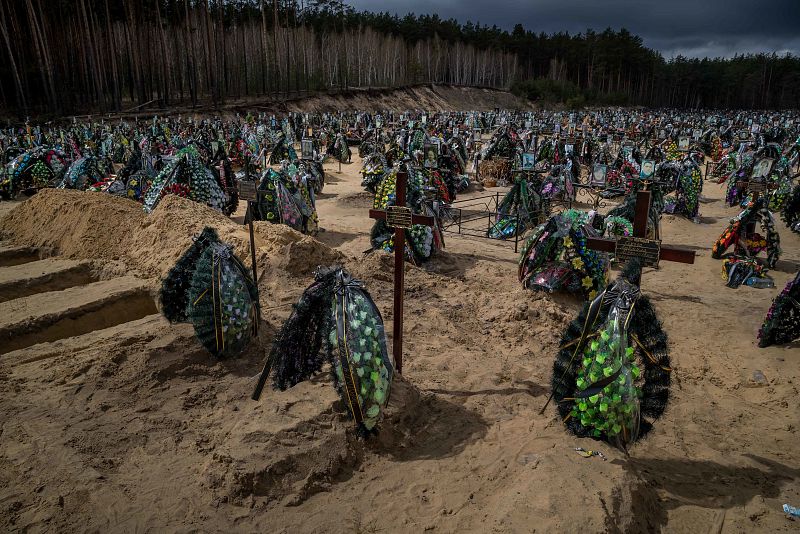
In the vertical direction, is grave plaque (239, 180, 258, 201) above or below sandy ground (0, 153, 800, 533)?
above

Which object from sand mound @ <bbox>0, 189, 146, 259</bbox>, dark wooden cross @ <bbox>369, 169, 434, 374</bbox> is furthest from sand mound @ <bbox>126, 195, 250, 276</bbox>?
dark wooden cross @ <bbox>369, 169, 434, 374</bbox>

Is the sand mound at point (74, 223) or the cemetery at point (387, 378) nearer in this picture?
the cemetery at point (387, 378)

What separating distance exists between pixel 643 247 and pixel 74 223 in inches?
364

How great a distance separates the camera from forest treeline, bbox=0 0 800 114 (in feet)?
115

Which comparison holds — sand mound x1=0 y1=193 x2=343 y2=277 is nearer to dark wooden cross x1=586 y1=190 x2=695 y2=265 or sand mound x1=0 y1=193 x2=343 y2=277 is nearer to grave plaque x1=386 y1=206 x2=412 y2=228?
grave plaque x1=386 y1=206 x2=412 y2=228

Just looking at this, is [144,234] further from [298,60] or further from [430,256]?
[298,60]

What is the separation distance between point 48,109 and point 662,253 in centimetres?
3988

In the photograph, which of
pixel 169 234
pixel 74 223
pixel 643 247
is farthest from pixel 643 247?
pixel 74 223

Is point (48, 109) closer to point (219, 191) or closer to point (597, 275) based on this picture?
point (219, 191)


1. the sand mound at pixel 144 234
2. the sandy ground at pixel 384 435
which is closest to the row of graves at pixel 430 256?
the sandy ground at pixel 384 435

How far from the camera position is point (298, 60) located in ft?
180

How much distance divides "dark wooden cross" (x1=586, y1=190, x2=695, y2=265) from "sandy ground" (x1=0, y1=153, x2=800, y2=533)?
1.52 m

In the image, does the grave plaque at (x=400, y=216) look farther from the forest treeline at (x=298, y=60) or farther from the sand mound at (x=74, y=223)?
the forest treeline at (x=298, y=60)

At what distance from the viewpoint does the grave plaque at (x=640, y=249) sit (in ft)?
12.7
